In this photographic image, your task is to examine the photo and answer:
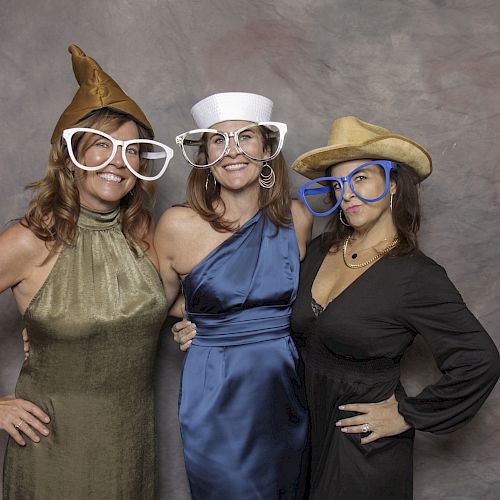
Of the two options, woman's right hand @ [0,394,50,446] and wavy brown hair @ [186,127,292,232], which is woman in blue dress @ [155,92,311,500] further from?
woman's right hand @ [0,394,50,446]

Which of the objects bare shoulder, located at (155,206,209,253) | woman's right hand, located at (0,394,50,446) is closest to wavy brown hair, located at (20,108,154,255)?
bare shoulder, located at (155,206,209,253)

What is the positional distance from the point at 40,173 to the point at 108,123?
84 cm

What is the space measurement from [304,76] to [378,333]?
1.28 metres

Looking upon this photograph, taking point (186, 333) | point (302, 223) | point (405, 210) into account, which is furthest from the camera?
point (302, 223)

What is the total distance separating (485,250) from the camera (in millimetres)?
2600

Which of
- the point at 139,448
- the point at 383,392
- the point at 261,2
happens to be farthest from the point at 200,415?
the point at 261,2

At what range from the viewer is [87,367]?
1840 millimetres

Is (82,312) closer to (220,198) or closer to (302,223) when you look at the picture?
(220,198)

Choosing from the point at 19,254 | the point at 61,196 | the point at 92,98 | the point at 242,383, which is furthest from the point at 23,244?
the point at 242,383

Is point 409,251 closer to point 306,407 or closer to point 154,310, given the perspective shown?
point 306,407

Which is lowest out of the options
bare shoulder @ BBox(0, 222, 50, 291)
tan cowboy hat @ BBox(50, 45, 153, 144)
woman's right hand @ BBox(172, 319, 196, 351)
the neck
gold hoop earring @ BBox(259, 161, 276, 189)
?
woman's right hand @ BBox(172, 319, 196, 351)

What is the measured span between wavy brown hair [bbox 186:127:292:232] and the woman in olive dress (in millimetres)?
242

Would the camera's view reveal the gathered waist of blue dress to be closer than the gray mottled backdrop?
Yes

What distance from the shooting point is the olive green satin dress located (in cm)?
181
